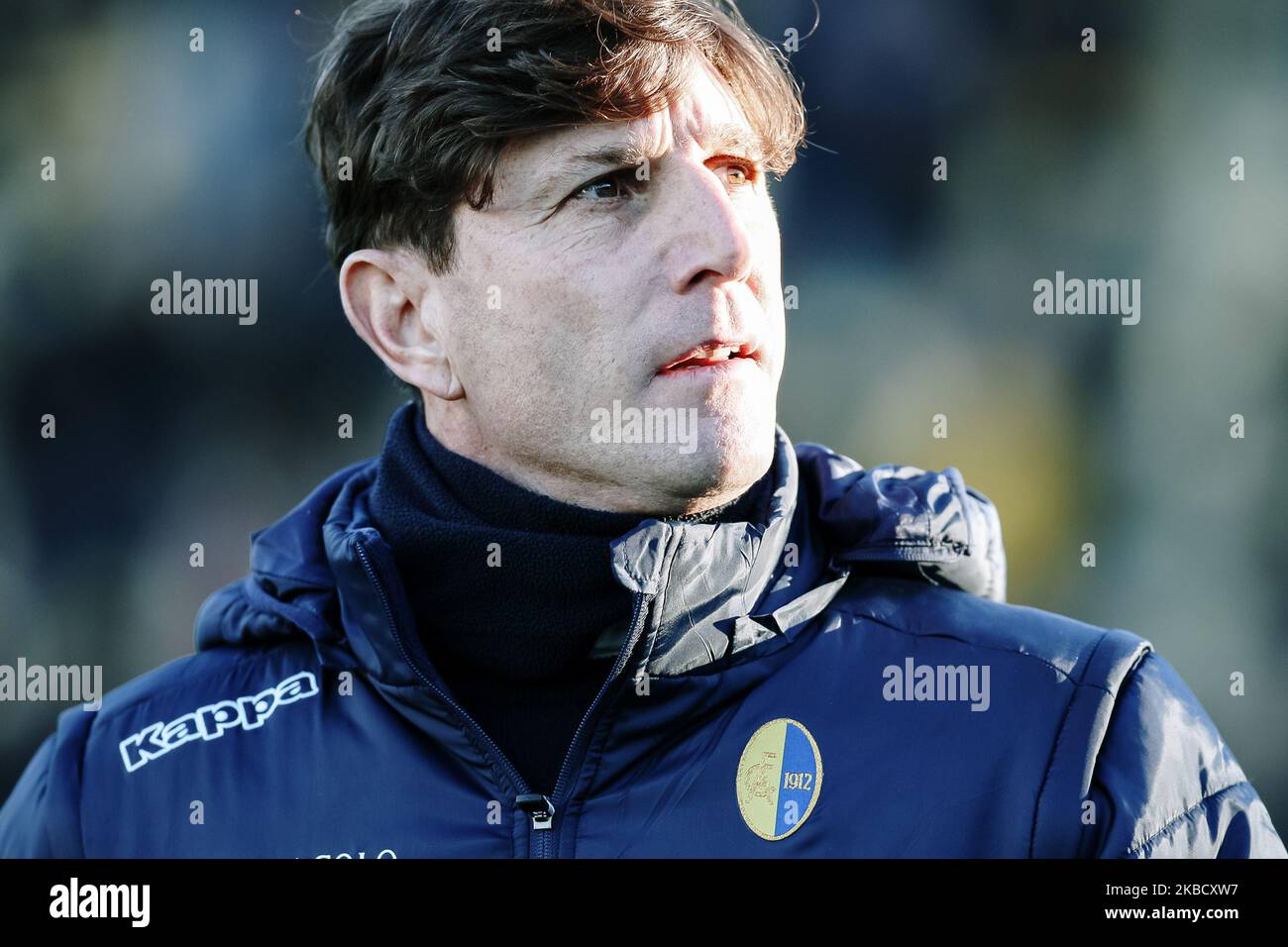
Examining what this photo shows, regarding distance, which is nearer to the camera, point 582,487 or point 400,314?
point 582,487

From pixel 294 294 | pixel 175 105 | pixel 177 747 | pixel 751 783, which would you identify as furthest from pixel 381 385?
pixel 751 783

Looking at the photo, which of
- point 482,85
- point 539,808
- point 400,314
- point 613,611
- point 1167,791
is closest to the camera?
point 1167,791

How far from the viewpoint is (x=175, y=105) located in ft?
15.4


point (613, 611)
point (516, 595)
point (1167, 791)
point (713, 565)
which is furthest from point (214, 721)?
point (1167, 791)

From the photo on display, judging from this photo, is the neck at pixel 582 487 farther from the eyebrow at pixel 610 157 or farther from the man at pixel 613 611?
the eyebrow at pixel 610 157

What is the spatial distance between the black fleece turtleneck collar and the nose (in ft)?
1.03

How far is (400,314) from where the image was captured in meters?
2.26

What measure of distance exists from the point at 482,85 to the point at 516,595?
73 centimetres

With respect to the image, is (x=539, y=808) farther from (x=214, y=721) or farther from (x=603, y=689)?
(x=214, y=721)

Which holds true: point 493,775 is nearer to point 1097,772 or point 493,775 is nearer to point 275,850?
point 275,850

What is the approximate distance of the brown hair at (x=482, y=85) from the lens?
199 cm

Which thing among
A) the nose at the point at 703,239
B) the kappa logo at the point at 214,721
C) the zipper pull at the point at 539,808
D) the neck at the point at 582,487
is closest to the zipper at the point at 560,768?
the zipper pull at the point at 539,808

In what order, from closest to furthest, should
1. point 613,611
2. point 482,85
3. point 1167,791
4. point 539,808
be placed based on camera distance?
point 1167,791, point 539,808, point 613,611, point 482,85

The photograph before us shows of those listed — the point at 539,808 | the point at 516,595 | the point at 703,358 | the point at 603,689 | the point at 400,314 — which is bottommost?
the point at 539,808
